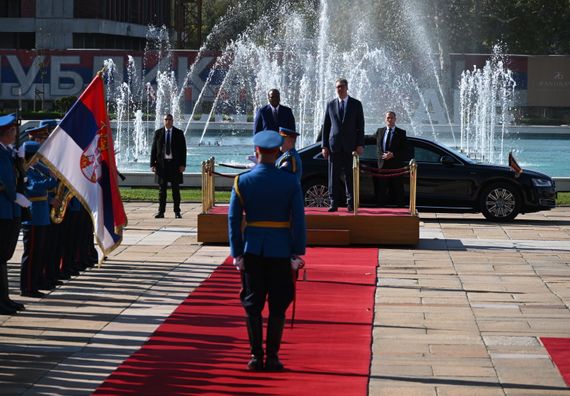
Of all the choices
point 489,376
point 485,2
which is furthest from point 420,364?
point 485,2

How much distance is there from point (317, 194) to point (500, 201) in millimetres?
2904

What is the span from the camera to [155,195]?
25.9 meters

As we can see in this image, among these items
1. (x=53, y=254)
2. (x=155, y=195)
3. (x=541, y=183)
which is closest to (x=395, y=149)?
(x=541, y=183)

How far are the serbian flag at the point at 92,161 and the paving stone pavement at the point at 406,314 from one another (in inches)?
25.3

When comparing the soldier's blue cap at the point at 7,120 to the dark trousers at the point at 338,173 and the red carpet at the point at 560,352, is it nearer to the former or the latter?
the red carpet at the point at 560,352

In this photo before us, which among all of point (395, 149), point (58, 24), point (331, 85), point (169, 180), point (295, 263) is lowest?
point (169, 180)

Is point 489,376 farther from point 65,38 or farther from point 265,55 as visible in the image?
point 65,38

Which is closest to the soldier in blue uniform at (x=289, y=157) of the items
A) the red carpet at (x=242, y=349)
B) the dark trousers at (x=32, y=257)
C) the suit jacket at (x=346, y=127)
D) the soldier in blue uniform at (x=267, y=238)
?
the red carpet at (x=242, y=349)

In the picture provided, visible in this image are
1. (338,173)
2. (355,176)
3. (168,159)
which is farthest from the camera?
(168,159)

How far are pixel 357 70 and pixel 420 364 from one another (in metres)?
48.4

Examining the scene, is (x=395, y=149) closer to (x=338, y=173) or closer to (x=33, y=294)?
(x=338, y=173)

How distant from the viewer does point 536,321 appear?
37.4 ft

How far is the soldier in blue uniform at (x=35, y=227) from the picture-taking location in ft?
42.0

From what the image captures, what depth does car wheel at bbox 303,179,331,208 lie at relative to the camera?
20188mm
